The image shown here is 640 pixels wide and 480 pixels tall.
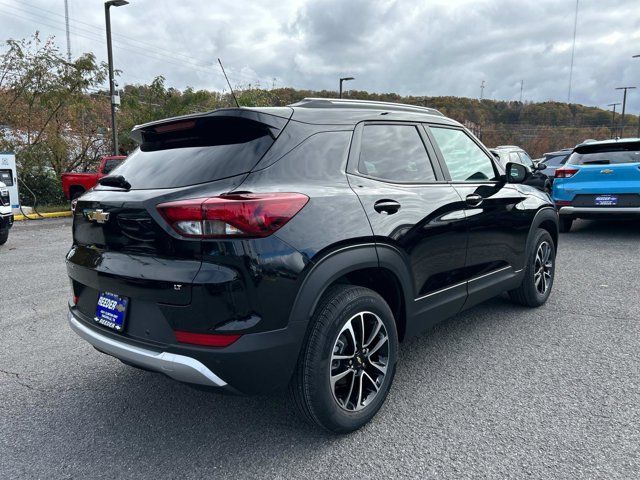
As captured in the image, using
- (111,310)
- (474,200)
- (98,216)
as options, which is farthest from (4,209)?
(474,200)

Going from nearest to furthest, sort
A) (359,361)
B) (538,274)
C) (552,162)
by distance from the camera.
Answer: (359,361) → (538,274) → (552,162)

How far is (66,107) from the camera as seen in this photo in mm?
16484

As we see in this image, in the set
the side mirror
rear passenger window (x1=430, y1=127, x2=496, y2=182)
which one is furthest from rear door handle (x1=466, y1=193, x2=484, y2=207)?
the side mirror

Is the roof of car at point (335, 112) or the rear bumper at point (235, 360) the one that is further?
the roof of car at point (335, 112)

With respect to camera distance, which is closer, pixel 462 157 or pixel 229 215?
pixel 229 215

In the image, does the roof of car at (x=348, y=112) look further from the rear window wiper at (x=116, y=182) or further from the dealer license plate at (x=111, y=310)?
the dealer license plate at (x=111, y=310)

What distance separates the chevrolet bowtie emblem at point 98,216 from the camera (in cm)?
247

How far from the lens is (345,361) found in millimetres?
2555

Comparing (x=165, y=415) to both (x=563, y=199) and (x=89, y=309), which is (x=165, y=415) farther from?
(x=563, y=199)

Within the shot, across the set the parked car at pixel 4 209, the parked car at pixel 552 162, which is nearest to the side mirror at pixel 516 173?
the parked car at pixel 4 209

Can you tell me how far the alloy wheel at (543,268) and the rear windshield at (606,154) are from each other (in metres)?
4.62

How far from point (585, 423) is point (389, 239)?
1477mm

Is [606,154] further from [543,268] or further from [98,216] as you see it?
[98,216]

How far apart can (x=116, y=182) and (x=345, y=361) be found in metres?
1.64
